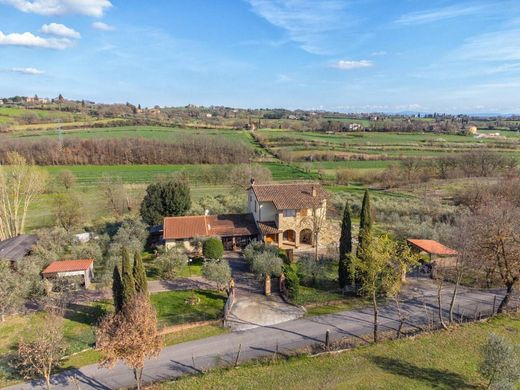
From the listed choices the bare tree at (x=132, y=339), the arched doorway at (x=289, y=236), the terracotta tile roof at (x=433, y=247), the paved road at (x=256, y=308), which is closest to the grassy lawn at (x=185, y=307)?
the paved road at (x=256, y=308)

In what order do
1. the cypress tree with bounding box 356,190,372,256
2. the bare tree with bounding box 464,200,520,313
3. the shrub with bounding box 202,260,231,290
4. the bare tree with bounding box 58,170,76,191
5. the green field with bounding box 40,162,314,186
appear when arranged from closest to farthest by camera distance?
the bare tree with bounding box 464,200,520,313 → the cypress tree with bounding box 356,190,372,256 → the shrub with bounding box 202,260,231,290 → the bare tree with bounding box 58,170,76,191 → the green field with bounding box 40,162,314,186

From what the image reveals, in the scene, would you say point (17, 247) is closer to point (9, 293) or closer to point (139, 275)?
point (9, 293)

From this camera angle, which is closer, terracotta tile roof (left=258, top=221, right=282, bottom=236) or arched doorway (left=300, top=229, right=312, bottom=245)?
terracotta tile roof (left=258, top=221, right=282, bottom=236)

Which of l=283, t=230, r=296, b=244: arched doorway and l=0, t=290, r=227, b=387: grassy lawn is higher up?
l=283, t=230, r=296, b=244: arched doorway

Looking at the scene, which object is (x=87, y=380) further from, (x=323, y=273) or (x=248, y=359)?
(x=323, y=273)

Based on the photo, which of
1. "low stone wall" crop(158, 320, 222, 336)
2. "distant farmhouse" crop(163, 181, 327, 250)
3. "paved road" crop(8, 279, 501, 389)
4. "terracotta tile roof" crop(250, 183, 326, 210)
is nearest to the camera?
"paved road" crop(8, 279, 501, 389)

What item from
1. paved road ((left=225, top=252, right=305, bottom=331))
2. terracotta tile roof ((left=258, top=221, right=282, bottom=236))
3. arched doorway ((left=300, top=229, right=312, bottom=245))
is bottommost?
paved road ((left=225, top=252, right=305, bottom=331))

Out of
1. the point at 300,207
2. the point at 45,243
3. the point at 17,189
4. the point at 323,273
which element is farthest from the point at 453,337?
the point at 17,189

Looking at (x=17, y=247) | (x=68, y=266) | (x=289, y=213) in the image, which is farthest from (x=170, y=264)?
(x=17, y=247)

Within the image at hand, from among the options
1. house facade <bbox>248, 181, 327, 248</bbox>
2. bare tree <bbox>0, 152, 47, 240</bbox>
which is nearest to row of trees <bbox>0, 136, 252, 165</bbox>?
bare tree <bbox>0, 152, 47, 240</bbox>

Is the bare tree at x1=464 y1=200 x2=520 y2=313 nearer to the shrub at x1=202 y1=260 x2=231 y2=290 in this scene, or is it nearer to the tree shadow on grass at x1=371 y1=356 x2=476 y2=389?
the tree shadow on grass at x1=371 y1=356 x2=476 y2=389
